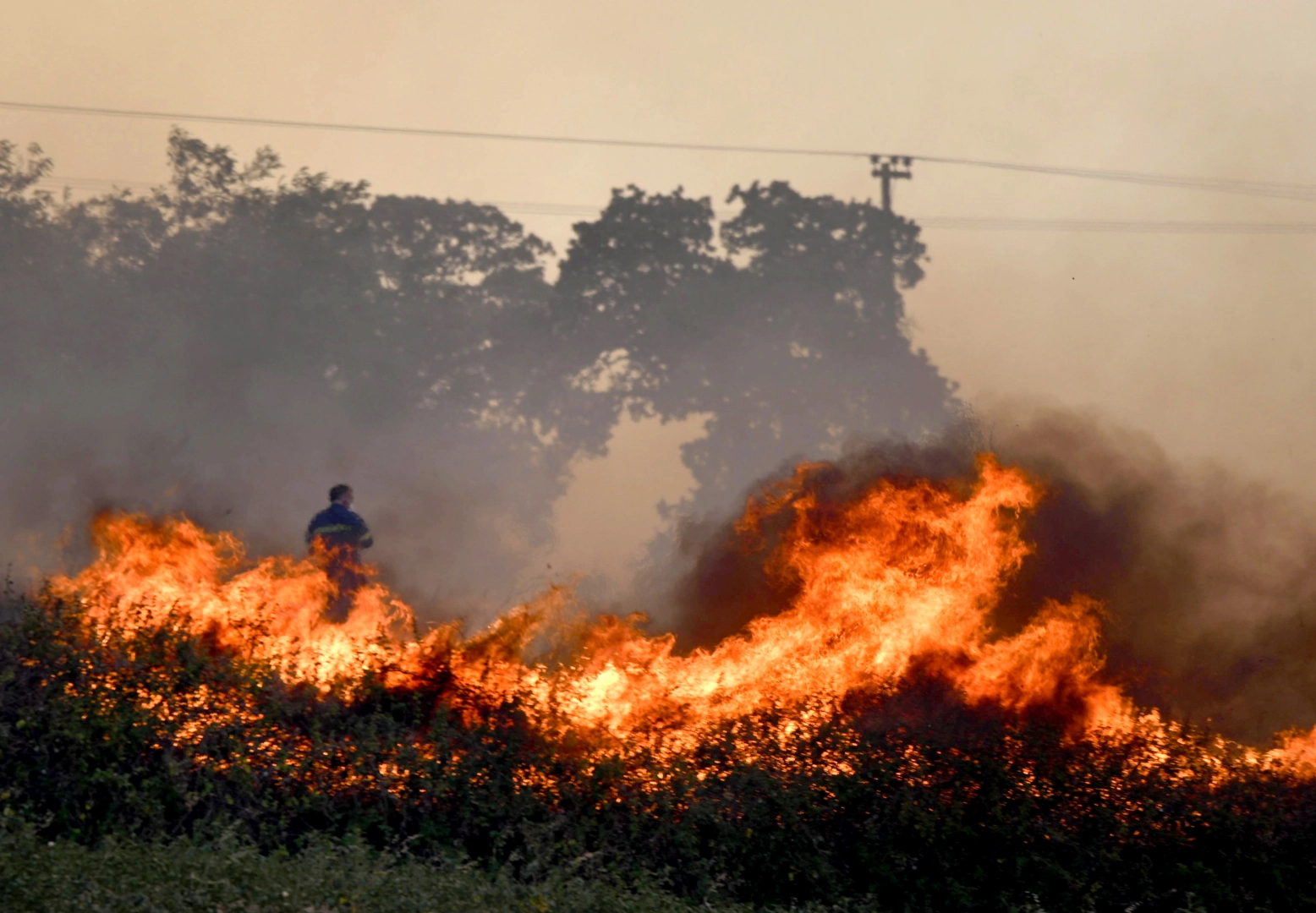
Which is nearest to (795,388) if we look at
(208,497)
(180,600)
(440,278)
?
(440,278)

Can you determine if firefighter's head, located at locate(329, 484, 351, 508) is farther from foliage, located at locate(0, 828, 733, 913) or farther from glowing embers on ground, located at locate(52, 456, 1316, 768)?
foliage, located at locate(0, 828, 733, 913)

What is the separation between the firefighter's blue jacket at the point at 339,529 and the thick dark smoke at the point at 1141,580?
419 cm

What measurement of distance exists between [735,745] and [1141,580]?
13.5ft

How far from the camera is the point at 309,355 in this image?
36.9 metres

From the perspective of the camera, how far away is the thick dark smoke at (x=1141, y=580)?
12.6 m

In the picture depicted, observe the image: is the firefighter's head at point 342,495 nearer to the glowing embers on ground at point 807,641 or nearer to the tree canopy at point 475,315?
the glowing embers on ground at point 807,641

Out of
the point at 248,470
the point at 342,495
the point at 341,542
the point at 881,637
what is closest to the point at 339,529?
the point at 341,542

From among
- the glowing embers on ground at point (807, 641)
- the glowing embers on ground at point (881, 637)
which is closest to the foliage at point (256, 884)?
the glowing embers on ground at point (807, 641)

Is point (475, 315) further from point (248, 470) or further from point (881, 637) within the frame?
point (881, 637)

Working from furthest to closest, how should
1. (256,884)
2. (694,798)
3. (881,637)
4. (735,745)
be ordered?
(881,637), (735,745), (694,798), (256,884)

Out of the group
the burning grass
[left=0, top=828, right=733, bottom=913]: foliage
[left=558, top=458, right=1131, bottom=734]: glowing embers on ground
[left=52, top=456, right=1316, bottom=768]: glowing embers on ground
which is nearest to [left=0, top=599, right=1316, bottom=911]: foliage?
the burning grass

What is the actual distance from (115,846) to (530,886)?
254 centimetres

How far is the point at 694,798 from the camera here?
10734 mm

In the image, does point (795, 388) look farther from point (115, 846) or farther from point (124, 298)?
point (115, 846)
